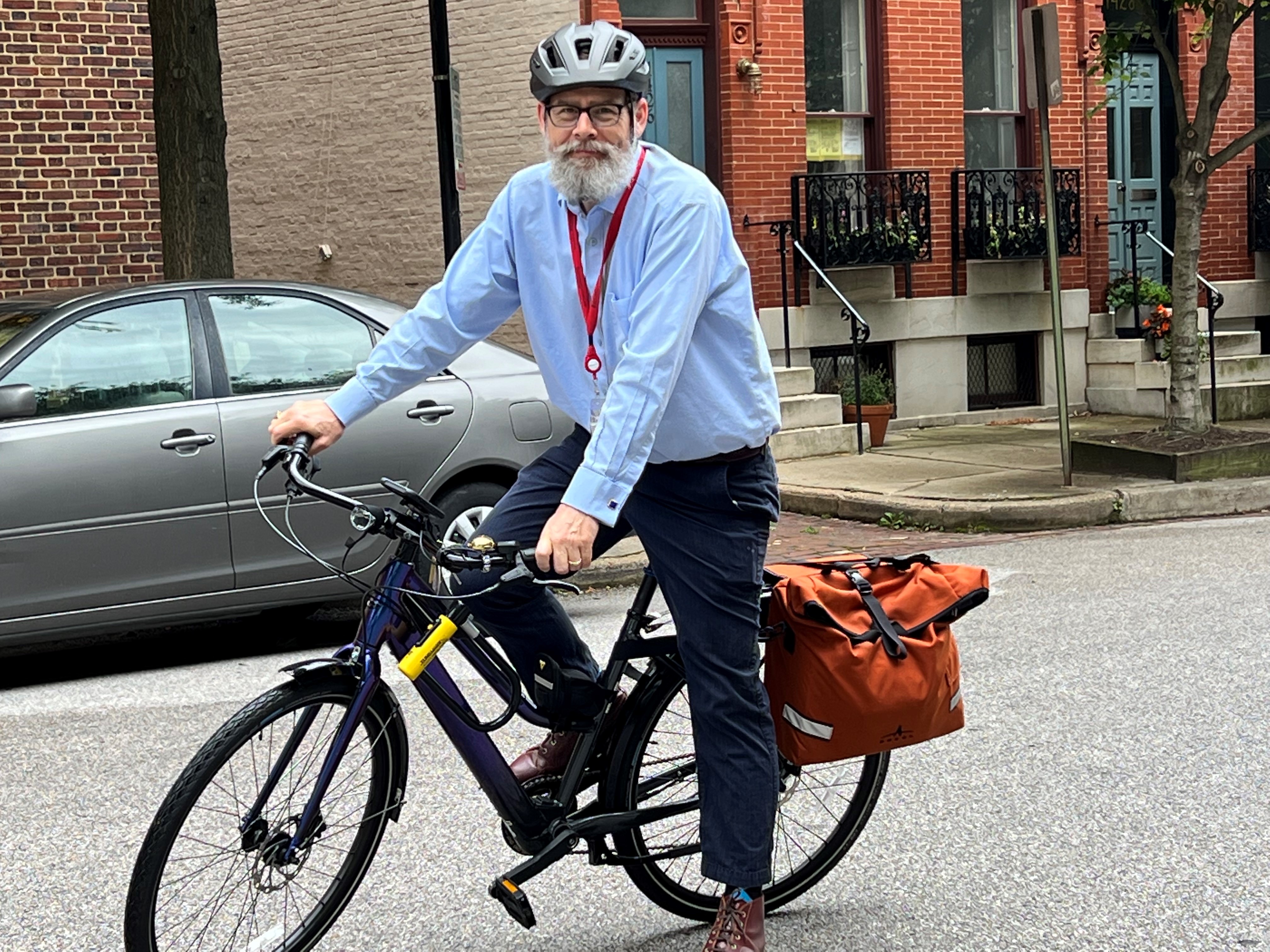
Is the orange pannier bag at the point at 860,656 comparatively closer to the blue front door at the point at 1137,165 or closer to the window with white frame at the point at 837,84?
the window with white frame at the point at 837,84

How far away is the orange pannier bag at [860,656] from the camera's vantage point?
12.0ft

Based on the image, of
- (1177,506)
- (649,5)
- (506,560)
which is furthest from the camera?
(649,5)

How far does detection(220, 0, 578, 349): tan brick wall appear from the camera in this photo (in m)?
15.2

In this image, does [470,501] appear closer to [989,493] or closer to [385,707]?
[385,707]

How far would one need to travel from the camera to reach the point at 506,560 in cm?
319

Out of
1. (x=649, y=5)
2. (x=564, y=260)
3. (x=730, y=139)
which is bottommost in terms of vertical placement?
(x=564, y=260)

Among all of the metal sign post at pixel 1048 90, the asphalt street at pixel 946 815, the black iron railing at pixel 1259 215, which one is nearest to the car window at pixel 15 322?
the asphalt street at pixel 946 815

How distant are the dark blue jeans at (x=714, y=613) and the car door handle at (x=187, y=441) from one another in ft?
12.3

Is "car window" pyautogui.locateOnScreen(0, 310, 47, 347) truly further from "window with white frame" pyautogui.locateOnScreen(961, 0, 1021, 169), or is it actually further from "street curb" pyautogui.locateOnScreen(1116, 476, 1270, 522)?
"window with white frame" pyautogui.locateOnScreen(961, 0, 1021, 169)

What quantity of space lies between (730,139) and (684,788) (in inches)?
458

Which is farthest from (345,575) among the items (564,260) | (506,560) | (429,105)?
(429,105)

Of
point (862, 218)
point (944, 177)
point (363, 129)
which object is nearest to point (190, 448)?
point (862, 218)

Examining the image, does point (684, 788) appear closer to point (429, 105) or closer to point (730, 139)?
point (730, 139)

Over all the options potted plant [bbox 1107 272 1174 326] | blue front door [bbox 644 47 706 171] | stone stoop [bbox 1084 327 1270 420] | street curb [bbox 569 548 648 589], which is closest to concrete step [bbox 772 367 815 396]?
blue front door [bbox 644 47 706 171]
